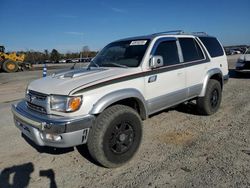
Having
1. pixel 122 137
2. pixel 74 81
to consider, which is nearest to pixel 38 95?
pixel 74 81

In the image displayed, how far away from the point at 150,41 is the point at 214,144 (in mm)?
2077

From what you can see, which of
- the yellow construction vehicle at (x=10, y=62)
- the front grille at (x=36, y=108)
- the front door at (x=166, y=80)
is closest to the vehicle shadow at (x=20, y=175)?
the front grille at (x=36, y=108)

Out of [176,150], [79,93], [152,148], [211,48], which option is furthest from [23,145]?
[211,48]

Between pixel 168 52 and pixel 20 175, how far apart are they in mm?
3196

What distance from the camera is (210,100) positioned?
19.4ft

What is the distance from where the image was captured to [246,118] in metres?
5.73

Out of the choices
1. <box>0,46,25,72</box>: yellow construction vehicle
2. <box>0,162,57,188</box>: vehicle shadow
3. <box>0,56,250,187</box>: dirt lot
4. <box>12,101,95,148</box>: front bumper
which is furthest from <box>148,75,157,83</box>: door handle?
<box>0,46,25,72</box>: yellow construction vehicle

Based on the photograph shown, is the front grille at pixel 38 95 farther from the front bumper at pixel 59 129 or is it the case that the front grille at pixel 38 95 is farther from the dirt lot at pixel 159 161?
the dirt lot at pixel 159 161

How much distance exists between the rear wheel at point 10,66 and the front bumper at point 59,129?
23.4 m

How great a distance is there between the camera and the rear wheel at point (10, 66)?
24594 mm

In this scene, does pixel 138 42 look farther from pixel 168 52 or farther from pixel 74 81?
pixel 74 81

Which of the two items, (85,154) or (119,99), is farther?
(85,154)

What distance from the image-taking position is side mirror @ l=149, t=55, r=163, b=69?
166 inches

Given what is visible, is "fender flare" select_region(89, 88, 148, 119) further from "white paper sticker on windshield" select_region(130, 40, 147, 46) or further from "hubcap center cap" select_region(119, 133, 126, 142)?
"white paper sticker on windshield" select_region(130, 40, 147, 46)
